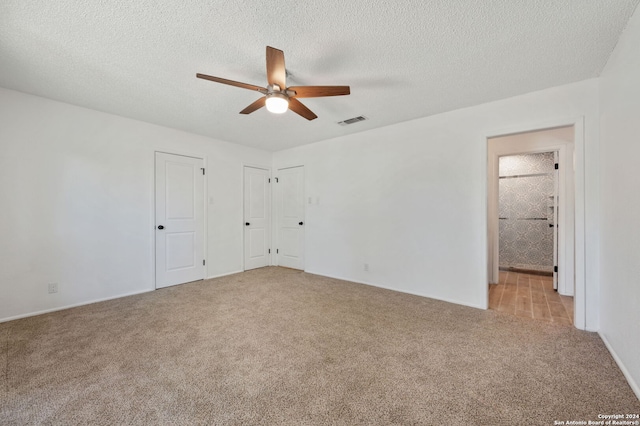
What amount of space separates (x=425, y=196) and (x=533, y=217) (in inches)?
120

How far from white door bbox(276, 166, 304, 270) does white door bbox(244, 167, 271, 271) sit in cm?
26

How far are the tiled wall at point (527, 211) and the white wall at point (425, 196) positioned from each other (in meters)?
2.55

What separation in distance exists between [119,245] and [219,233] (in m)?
1.45

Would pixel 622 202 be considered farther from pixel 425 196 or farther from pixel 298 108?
pixel 298 108

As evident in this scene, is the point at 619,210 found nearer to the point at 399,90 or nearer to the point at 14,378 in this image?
the point at 399,90

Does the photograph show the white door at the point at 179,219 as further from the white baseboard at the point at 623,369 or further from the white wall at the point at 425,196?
the white baseboard at the point at 623,369

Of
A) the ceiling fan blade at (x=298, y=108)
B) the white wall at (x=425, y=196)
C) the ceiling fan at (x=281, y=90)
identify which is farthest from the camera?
the white wall at (x=425, y=196)

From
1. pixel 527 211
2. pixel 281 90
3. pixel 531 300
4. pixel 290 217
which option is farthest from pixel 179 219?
pixel 527 211

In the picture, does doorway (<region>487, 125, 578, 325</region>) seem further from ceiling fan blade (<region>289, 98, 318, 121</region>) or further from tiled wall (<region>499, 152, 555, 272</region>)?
ceiling fan blade (<region>289, 98, 318, 121</region>)

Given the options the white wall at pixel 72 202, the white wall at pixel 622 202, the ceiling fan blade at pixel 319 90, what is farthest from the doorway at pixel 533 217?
the white wall at pixel 72 202

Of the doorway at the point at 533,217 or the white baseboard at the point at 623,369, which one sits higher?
the doorway at the point at 533,217

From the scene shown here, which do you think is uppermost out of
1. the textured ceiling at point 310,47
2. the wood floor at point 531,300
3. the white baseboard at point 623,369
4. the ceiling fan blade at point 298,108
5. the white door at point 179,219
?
the textured ceiling at point 310,47

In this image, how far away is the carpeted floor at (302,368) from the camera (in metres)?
1.48

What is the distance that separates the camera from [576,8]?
5.28 feet
